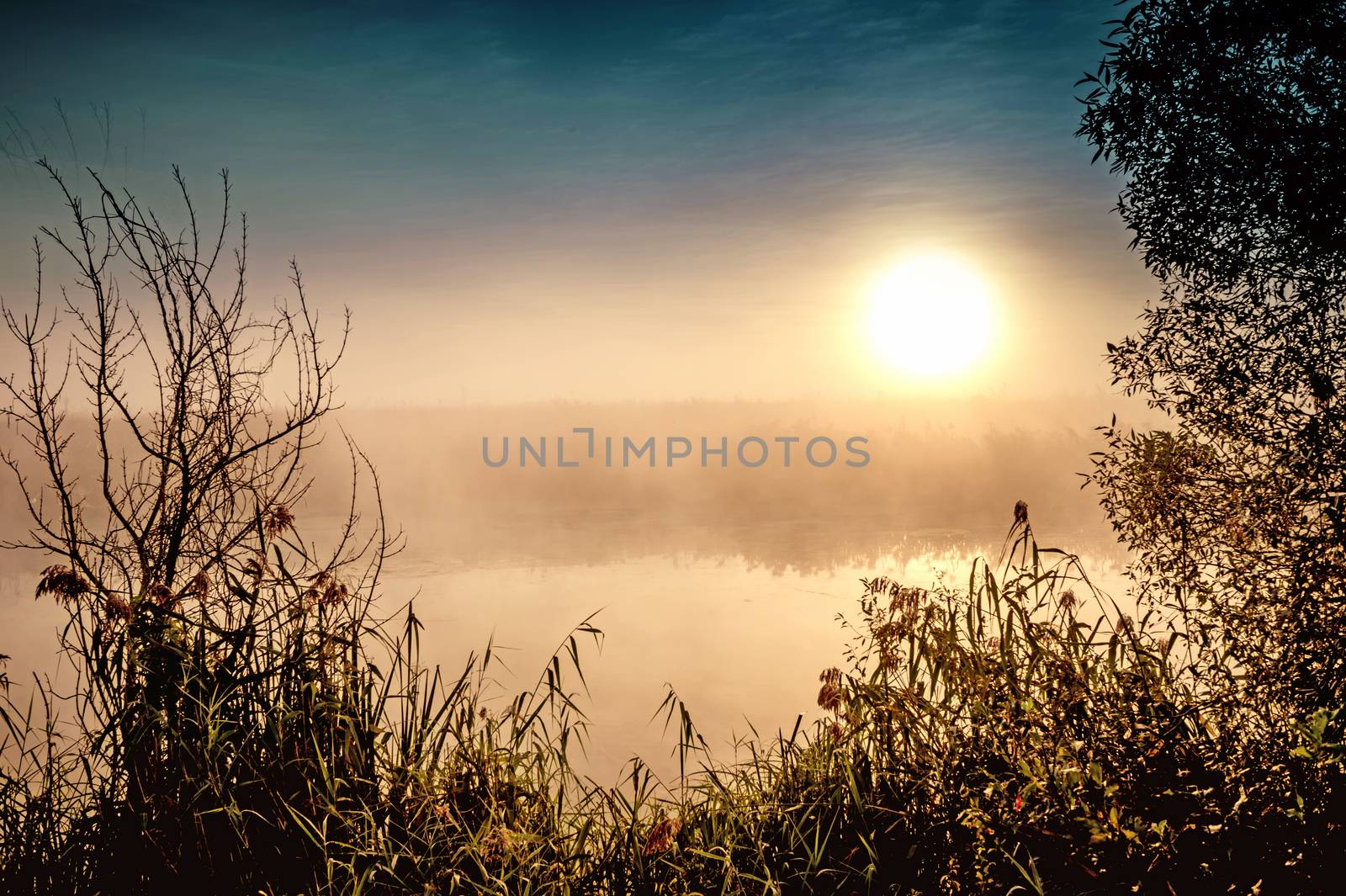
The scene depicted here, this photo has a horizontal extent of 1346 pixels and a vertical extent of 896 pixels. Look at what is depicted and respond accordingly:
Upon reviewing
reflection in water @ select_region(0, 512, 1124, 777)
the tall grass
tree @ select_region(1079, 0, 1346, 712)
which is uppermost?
tree @ select_region(1079, 0, 1346, 712)

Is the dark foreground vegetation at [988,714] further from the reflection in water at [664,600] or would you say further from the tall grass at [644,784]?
the reflection in water at [664,600]

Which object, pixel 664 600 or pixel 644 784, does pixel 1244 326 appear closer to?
pixel 644 784

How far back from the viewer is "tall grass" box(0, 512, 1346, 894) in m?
2.81

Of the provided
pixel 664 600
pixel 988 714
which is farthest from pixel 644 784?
pixel 664 600

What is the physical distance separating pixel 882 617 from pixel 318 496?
30.6 meters

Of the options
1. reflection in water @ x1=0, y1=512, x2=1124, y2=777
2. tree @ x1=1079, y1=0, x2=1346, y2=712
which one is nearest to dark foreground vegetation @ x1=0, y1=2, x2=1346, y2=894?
tree @ x1=1079, y1=0, x2=1346, y2=712

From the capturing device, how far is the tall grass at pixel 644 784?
281 cm

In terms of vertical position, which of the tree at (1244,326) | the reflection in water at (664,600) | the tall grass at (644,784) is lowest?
the reflection in water at (664,600)

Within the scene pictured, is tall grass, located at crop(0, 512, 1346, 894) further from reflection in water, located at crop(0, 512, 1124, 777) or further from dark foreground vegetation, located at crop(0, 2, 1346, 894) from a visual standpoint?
reflection in water, located at crop(0, 512, 1124, 777)

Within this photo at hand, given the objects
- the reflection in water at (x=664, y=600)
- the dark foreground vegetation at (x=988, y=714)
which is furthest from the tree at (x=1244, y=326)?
the reflection in water at (x=664, y=600)

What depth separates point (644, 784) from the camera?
322 cm

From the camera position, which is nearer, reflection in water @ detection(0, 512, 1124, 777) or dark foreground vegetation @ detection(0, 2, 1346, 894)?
dark foreground vegetation @ detection(0, 2, 1346, 894)

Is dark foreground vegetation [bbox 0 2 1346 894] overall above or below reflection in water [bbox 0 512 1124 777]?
above

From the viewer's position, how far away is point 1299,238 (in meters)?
3.60
